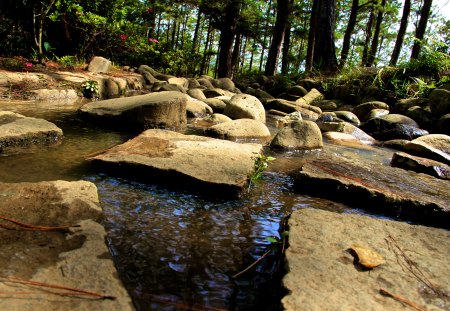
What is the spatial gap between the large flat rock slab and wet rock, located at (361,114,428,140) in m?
4.52

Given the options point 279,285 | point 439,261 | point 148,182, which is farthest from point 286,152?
point 279,285

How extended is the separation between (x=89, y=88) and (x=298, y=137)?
4.40 meters

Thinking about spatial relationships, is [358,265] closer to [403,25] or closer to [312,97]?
[312,97]

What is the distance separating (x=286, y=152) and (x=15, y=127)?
283 cm

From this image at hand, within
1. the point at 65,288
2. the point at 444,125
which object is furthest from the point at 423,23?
the point at 65,288

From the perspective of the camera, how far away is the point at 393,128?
623 centimetres

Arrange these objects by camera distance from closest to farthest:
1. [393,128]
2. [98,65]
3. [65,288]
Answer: [65,288] → [393,128] → [98,65]

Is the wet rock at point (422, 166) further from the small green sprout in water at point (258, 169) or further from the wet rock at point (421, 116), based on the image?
the wet rock at point (421, 116)

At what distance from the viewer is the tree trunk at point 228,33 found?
12898mm

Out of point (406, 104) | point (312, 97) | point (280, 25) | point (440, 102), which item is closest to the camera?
point (440, 102)

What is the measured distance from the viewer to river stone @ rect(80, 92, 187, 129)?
4.53 metres

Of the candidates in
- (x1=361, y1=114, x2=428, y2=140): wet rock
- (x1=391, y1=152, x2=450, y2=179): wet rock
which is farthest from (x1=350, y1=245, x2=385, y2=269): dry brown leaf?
(x1=361, y1=114, x2=428, y2=140): wet rock

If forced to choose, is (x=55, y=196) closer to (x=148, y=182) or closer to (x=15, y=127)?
(x=148, y=182)

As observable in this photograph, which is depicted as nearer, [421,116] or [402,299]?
[402,299]
